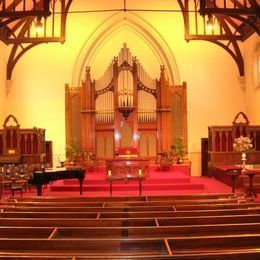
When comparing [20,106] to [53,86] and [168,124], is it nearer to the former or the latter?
[53,86]

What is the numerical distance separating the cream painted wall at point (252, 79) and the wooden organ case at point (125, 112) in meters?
3.43

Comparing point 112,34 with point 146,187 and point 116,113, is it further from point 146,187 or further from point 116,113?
point 146,187

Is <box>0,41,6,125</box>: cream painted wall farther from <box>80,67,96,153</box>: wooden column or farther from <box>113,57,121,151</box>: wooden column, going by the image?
<box>113,57,121,151</box>: wooden column

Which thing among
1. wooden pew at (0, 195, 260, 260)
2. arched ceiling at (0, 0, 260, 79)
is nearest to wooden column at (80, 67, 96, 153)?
arched ceiling at (0, 0, 260, 79)

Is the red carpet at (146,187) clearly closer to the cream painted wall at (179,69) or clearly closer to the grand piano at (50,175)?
the grand piano at (50,175)

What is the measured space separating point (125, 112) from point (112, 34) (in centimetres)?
388

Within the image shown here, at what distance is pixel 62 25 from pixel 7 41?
261 centimetres

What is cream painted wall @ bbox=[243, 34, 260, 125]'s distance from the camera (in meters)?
16.2

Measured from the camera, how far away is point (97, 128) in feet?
55.6

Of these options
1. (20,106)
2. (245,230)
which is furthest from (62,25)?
(245,230)

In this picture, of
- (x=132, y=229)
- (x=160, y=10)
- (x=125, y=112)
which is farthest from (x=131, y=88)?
(x=132, y=229)

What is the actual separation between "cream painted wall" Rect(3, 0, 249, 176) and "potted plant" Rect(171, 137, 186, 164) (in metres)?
1.61

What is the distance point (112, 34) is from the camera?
1803cm

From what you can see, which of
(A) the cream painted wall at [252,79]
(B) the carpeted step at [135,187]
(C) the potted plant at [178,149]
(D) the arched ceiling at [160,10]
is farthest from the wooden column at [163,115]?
(B) the carpeted step at [135,187]
